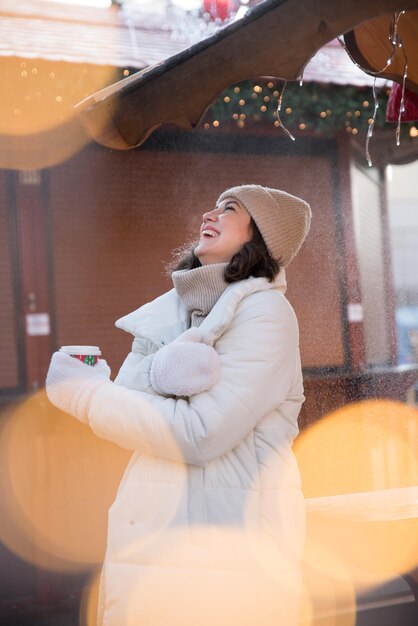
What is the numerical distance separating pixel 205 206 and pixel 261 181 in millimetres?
527

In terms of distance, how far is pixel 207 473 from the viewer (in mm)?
2297

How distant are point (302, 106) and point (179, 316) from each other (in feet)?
14.4

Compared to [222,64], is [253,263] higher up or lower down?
lower down

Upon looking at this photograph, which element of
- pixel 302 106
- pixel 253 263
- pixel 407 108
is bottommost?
pixel 253 263

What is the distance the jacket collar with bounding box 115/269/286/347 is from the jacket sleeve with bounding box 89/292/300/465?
46 mm

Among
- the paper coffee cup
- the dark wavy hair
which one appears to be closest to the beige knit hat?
the dark wavy hair

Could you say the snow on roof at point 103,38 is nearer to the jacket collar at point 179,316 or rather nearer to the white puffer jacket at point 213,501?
the jacket collar at point 179,316

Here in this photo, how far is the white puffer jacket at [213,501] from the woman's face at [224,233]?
26 cm

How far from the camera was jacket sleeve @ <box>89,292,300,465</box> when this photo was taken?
2250 millimetres

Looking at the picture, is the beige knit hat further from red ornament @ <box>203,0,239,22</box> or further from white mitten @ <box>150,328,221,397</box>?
red ornament @ <box>203,0,239,22</box>

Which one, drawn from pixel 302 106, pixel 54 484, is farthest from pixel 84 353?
pixel 302 106

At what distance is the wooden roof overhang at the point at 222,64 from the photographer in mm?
2449

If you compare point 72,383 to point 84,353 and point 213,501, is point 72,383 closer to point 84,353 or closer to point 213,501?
point 84,353

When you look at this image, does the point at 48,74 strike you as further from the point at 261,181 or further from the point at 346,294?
the point at 346,294
